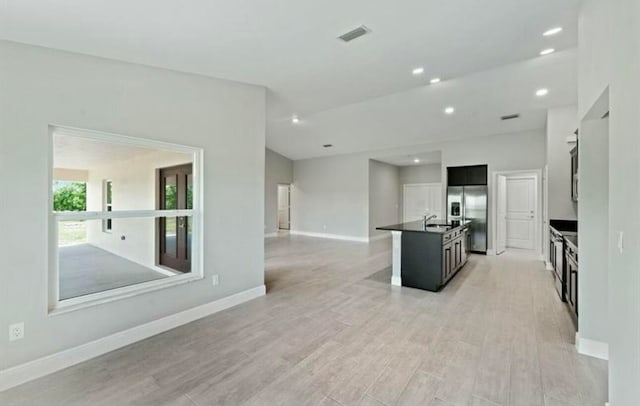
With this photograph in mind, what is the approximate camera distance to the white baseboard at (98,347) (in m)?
2.12

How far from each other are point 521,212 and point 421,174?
11.9ft

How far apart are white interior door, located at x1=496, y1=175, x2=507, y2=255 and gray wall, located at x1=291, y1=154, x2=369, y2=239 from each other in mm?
3619

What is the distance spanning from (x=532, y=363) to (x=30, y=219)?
13.6 ft

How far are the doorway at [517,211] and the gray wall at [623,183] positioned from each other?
599 cm

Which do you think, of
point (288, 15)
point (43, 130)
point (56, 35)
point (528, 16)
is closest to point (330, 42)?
point (288, 15)

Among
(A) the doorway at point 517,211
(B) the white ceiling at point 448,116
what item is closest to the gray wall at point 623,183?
(B) the white ceiling at point 448,116

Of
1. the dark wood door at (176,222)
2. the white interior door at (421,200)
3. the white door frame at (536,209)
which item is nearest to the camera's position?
the dark wood door at (176,222)

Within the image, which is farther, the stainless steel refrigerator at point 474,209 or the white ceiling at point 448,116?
the stainless steel refrigerator at point 474,209

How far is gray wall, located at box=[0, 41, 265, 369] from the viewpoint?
6.91ft

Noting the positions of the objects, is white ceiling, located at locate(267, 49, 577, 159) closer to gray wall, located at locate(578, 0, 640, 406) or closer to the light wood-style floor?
gray wall, located at locate(578, 0, 640, 406)

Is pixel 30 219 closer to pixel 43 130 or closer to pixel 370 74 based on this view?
pixel 43 130

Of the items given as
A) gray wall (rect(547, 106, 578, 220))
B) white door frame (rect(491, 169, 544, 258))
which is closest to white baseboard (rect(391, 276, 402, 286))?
gray wall (rect(547, 106, 578, 220))

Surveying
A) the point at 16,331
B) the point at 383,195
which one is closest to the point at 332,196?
the point at 383,195

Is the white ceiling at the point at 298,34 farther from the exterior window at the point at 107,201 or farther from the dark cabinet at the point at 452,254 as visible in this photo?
the dark cabinet at the point at 452,254
